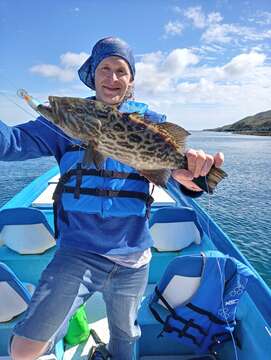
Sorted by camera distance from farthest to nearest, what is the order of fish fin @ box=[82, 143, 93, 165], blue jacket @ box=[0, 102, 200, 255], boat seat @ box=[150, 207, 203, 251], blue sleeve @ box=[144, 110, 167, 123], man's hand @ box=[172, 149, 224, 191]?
boat seat @ box=[150, 207, 203, 251] < blue sleeve @ box=[144, 110, 167, 123] < blue jacket @ box=[0, 102, 200, 255] < man's hand @ box=[172, 149, 224, 191] < fish fin @ box=[82, 143, 93, 165]

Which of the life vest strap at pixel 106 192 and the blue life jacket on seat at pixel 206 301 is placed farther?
the blue life jacket on seat at pixel 206 301


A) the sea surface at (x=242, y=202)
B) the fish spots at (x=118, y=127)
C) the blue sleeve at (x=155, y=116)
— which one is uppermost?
the blue sleeve at (x=155, y=116)

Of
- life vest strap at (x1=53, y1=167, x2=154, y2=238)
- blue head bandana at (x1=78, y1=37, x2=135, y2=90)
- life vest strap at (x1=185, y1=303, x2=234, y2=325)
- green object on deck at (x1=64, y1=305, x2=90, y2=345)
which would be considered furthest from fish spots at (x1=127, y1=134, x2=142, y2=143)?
green object on deck at (x1=64, y1=305, x2=90, y2=345)

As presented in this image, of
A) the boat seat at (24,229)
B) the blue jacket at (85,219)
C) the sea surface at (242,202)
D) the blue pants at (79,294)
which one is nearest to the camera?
the blue pants at (79,294)

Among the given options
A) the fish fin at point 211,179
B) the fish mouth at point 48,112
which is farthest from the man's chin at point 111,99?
the fish fin at point 211,179

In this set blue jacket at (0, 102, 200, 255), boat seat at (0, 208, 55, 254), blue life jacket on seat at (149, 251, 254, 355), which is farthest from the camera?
boat seat at (0, 208, 55, 254)

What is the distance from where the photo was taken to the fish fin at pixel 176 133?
2.85 m

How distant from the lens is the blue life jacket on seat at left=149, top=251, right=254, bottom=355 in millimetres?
3908

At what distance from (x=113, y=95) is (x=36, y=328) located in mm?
2024

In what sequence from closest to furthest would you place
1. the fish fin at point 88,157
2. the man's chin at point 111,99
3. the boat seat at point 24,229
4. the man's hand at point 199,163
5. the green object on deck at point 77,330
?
the fish fin at point 88,157 < the man's hand at point 199,163 < the man's chin at point 111,99 < the green object on deck at point 77,330 < the boat seat at point 24,229

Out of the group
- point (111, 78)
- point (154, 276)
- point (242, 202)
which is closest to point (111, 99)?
point (111, 78)

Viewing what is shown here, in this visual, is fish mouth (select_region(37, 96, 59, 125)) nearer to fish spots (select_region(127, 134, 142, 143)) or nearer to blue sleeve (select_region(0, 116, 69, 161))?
blue sleeve (select_region(0, 116, 69, 161))

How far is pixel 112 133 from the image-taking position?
2.63 meters

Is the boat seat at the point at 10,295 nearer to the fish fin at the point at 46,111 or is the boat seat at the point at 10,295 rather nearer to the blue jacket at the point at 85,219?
the blue jacket at the point at 85,219
